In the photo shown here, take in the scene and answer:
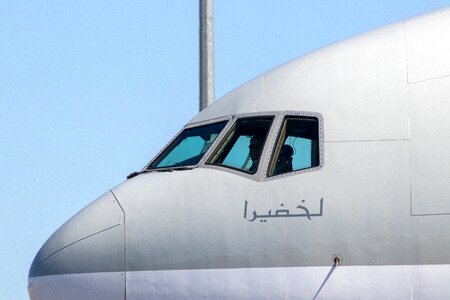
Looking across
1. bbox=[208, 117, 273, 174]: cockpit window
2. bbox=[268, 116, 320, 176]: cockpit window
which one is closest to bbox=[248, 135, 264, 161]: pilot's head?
bbox=[208, 117, 273, 174]: cockpit window

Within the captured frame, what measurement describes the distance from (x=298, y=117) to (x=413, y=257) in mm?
2708

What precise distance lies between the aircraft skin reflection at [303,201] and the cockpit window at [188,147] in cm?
4

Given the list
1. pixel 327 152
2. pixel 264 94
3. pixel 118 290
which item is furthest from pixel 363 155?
pixel 118 290

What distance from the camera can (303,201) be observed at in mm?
19672

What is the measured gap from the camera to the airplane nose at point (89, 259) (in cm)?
2020

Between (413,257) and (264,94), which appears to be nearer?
(413,257)

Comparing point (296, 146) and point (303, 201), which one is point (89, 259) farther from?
point (296, 146)

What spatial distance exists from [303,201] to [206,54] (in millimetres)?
5716

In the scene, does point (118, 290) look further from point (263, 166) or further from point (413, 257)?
point (413, 257)

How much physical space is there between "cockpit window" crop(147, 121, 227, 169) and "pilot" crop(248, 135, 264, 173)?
1.90ft

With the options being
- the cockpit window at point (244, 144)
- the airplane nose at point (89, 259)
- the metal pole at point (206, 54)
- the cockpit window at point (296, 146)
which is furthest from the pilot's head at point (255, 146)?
the metal pole at point (206, 54)

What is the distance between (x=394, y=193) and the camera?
1938 cm

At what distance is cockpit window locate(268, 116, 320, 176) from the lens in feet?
65.6

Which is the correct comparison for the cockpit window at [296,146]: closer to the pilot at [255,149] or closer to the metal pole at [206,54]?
the pilot at [255,149]
